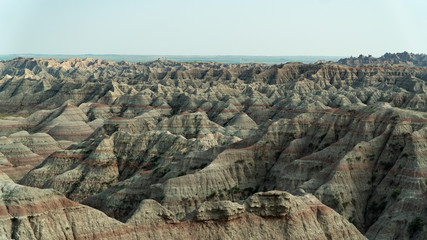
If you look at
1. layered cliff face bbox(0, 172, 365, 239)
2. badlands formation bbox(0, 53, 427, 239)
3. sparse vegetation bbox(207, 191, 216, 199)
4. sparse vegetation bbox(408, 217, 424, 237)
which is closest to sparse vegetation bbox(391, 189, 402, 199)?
badlands formation bbox(0, 53, 427, 239)

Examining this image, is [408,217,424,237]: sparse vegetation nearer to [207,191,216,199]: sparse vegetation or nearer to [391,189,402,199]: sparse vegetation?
[391,189,402,199]: sparse vegetation

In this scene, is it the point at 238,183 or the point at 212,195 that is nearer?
the point at 212,195

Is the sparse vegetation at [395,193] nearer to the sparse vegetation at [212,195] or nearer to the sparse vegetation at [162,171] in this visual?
the sparse vegetation at [212,195]

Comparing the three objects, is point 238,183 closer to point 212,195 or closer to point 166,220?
point 212,195

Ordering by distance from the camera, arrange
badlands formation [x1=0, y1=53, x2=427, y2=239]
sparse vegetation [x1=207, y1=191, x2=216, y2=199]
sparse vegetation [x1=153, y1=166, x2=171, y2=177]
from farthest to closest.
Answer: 1. sparse vegetation [x1=153, y1=166, x2=171, y2=177]
2. sparse vegetation [x1=207, y1=191, x2=216, y2=199]
3. badlands formation [x1=0, y1=53, x2=427, y2=239]

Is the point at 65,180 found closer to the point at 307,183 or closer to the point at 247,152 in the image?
the point at 247,152

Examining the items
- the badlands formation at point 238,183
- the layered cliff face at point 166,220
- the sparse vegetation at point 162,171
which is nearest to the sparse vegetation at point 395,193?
the badlands formation at point 238,183

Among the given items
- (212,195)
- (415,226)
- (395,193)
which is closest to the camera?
(415,226)

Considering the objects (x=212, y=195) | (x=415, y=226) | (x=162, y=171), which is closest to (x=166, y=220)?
(x=212, y=195)

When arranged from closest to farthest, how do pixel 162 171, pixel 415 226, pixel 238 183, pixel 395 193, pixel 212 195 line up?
pixel 415 226 → pixel 395 193 → pixel 212 195 → pixel 238 183 → pixel 162 171

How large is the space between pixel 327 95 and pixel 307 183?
384 ft

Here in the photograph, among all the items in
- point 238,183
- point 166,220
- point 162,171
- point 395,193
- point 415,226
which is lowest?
point 238,183

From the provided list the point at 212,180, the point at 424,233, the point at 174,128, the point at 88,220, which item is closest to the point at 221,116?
the point at 174,128

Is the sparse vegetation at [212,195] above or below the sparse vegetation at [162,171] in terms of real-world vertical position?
below
